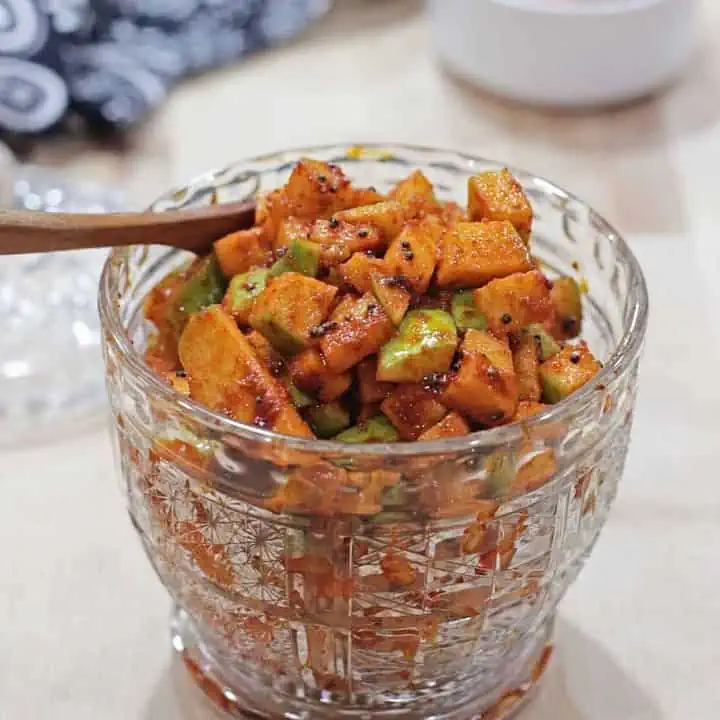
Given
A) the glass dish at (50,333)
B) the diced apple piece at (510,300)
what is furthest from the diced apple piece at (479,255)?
the glass dish at (50,333)

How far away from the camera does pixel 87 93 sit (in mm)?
1549

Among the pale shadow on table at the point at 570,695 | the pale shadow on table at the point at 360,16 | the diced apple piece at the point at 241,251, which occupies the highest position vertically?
the diced apple piece at the point at 241,251

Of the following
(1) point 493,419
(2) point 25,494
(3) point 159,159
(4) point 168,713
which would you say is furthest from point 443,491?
(3) point 159,159

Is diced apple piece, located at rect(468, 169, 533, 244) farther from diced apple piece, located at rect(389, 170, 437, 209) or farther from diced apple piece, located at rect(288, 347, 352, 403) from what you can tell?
diced apple piece, located at rect(288, 347, 352, 403)

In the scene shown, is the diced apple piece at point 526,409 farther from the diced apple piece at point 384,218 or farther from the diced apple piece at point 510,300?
the diced apple piece at point 384,218

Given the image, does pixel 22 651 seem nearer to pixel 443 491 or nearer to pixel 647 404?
pixel 443 491

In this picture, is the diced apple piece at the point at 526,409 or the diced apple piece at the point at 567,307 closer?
the diced apple piece at the point at 526,409

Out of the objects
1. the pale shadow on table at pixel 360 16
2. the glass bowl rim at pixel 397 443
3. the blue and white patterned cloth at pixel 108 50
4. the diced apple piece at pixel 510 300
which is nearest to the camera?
the glass bowl rim at pixel 397 443

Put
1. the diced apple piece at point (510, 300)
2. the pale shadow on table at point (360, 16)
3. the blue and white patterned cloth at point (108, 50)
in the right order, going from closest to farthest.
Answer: the diced apple piece at point (510, 300) < the blue and white patterned cloth at point (108, 50) < the pale shadow on table at point (360, 16)

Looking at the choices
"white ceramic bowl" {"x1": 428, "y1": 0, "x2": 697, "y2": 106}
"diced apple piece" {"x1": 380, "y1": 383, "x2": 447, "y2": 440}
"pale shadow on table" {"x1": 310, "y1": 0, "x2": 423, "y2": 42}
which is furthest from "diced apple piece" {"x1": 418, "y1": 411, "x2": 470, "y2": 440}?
"pale shadow on table" {"x1": 310, "y1": 0, "x2": 423, "y2": 42}

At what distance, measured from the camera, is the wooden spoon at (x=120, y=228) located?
0.73m

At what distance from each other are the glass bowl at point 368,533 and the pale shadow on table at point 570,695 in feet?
0.04

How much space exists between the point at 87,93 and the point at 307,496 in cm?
108

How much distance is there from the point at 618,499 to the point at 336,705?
343 mm
